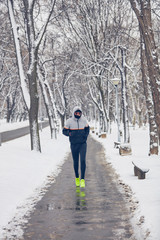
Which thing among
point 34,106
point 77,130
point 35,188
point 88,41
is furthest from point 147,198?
point 88,41

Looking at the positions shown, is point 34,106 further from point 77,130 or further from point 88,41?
point 88,41

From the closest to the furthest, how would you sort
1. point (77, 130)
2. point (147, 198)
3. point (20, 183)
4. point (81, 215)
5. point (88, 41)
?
point (81, 215) < point (147, 198) < point (77, 130) < point (20, 183) < point (88, 41)

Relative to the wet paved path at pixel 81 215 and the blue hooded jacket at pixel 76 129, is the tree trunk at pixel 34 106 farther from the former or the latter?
the blue hooded jacket at pixel 76 129

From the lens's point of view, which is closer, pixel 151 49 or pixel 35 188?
pixel 35 188

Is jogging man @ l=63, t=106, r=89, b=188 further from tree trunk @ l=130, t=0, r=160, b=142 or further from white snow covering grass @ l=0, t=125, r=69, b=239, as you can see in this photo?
tree trunk @ l=130, t=0, r=160, b=142

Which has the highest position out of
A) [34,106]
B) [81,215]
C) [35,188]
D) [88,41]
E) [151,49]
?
[88,41]

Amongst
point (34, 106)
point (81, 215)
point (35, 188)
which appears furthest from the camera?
point (34, 106)

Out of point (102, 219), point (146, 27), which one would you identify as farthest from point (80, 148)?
point (146, 27)

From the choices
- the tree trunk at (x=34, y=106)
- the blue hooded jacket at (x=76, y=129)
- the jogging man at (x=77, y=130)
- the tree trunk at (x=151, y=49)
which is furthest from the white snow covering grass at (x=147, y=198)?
the tree trunk at (x=34, y=106)

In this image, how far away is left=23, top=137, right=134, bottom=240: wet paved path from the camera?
5.18 metres

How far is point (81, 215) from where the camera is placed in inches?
246

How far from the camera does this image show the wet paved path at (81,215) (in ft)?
17.0

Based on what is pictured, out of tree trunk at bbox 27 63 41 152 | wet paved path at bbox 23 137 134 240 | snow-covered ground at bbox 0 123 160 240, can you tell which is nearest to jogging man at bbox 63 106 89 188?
wet paved path at bbox 23 137 134 240

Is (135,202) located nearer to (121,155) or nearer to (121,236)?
(121,236)
